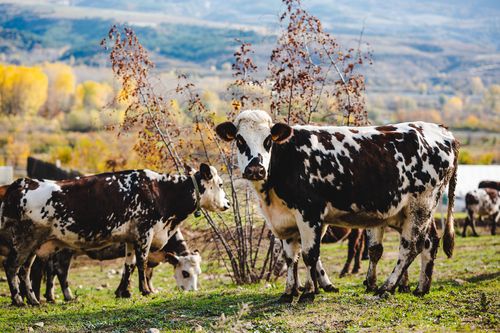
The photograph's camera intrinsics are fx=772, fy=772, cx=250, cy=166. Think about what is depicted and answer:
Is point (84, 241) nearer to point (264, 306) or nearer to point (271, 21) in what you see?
point (264, 306)

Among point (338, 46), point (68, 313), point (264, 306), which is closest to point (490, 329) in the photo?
point (264, 306)

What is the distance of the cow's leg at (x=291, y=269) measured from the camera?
11.4m

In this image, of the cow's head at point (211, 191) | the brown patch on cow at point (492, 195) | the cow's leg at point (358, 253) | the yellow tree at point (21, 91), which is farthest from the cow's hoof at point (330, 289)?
the yellow tree at point (21, 91)

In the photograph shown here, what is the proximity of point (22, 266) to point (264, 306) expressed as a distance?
207 inches

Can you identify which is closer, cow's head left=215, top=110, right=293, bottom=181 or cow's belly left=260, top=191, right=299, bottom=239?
cow's head left=215, top=110, right=293, bottom=181

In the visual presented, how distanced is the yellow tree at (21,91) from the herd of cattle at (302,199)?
150 meters

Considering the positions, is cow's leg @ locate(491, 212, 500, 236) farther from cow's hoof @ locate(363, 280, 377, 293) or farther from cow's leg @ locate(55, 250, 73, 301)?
cow's hoof @ locate(363, 280, 377, 293)

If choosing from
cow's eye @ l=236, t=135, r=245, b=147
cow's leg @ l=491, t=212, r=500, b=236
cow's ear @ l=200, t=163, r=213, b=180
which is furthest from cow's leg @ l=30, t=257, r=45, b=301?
cow's leg @ l=491, t=212, r=500, b=236

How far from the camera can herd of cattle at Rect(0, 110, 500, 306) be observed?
36.6 feet

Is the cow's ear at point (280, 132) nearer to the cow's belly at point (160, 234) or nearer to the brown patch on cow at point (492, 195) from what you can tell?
the cow's belly at point (160, 234)

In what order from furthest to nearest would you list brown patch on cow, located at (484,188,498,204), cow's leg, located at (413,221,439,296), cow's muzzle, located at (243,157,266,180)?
brown patch on cow, located at (484,188,498,204), cow's leg, located at (413,221,439,296), cow's muzzle, located at (243,157,266,180)

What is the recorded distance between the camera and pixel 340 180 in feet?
37.0

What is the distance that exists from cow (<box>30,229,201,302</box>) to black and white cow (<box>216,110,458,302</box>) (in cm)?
Answer: 493

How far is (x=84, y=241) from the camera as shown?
14219 mm
